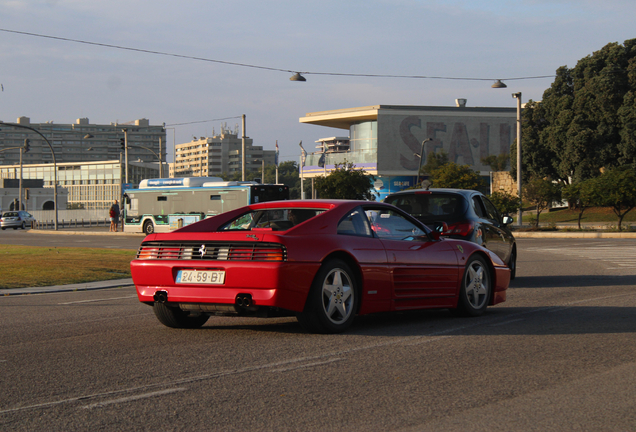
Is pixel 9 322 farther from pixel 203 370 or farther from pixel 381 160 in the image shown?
pixel 381 160

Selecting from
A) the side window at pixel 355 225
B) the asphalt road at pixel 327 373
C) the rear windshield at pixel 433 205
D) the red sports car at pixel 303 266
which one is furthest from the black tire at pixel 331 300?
the rear windshield at pixel 433 205

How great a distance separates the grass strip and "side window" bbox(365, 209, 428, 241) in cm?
881

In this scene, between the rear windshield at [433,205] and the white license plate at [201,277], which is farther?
the rear windshield at [433,205]

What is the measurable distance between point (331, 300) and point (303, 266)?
58 centimetres

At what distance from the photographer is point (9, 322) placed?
893 cm

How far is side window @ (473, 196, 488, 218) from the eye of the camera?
1273 cm

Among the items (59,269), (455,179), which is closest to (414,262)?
(59,269)

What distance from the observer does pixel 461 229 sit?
12.0m

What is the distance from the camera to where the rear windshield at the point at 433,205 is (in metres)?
12.3

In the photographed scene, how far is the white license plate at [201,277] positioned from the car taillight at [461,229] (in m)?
5.84

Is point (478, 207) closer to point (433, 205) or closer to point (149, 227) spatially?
point (433, 205)

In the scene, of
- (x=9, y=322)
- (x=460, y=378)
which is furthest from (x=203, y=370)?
(x=9, y=322)

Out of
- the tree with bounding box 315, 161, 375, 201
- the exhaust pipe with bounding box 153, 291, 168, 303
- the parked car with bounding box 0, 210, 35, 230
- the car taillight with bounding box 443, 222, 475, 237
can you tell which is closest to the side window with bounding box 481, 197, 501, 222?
the car taillight with bounding box 443, 222, 475, 237

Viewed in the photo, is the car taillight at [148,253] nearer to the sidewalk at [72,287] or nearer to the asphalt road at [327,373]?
the asphalt road at [327,373]
